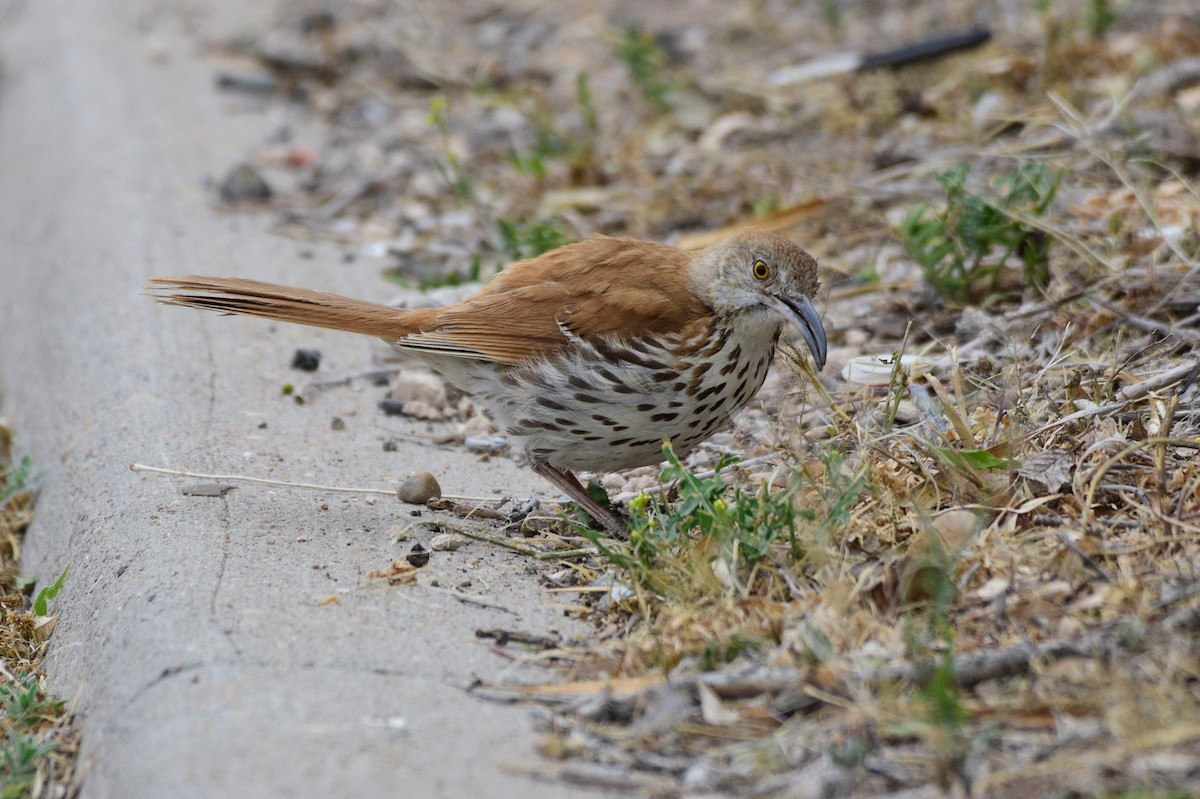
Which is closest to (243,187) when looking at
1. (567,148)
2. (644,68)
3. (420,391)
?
(567,148)

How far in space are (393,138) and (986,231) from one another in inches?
137

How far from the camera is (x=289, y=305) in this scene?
380 centimetres

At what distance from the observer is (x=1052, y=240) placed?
448cm

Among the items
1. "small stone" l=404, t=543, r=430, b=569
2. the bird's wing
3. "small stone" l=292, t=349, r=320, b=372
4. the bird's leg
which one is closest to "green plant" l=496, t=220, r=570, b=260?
"small stone" l=292, t=349, r=320, b=372

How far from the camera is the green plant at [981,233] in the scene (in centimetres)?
429

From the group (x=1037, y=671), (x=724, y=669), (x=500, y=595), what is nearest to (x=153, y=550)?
(x=500, y=595)

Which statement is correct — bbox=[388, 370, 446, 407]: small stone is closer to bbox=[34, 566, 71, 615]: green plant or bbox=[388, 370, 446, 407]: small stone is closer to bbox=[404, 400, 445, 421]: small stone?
bbox=[404, 400, 445, 421]: small stone

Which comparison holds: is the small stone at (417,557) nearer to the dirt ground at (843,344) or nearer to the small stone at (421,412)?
the dirt ground at (843,344)

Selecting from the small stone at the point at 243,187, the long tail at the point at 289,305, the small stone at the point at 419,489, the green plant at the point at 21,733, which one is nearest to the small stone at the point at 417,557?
the small stone at the point at 419,489

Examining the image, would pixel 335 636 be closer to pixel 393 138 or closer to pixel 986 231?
pixel 986 231

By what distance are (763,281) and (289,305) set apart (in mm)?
1351

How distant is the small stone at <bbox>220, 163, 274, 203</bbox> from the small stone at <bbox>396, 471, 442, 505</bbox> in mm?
2853

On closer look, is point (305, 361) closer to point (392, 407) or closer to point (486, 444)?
point (392, 407)

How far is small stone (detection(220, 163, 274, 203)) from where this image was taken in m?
6.16
